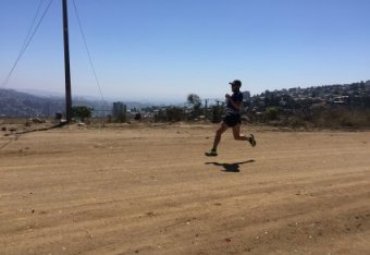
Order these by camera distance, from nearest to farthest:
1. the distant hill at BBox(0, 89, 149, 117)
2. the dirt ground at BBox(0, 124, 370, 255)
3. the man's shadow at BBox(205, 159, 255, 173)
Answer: the dirt ground at BBox(0, 124, 370, 255) < the man's shadow at BBox(205, 159, 255, 173) < the distant hill at BBox(0, 89, 149, 117)

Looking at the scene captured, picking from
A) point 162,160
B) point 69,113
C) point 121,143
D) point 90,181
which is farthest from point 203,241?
point 69,113

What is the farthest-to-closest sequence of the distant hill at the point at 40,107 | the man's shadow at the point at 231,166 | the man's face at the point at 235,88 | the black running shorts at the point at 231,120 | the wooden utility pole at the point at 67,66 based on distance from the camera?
the distant hill at the point at 40,107 < the wooden utility pole at the point at 67,66 < the black running shorts at the point at 231,120 < the man's face at the point at 235,88 < the man's shadow at the point at 231,166

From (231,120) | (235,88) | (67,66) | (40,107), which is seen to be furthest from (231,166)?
(40,107)

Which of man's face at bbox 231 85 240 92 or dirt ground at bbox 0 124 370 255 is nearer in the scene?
dirt ground at bbox 0 124 370 255

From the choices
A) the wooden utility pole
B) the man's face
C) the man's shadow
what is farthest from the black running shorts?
the wooden utility pole

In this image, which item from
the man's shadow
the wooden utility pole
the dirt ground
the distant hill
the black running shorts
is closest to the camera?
the dirt ground

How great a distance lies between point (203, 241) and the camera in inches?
254

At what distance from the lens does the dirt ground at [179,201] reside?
638 cm

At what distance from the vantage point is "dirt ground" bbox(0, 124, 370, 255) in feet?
20.9

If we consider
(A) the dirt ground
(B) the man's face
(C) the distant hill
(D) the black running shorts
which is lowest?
(A) the dirt ground

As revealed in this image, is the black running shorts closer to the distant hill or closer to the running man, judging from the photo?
the running man

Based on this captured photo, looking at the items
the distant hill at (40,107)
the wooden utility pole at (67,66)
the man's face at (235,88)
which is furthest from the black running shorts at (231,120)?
the distant hill at (40,107)

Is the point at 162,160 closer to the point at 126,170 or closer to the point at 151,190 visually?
the point at 126,170

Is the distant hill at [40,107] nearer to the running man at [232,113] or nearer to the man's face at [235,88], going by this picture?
A: the running man at [232,113]
